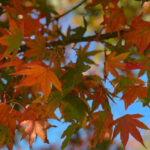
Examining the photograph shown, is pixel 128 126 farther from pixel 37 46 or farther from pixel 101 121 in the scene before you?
pixel 37 46

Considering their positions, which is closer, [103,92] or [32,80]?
[32,80]

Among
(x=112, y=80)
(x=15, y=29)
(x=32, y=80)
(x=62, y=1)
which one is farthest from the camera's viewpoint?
(x=62, y=1)

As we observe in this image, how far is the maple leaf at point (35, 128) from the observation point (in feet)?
2.64

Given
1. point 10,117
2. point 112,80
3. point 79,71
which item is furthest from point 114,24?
point 10,117

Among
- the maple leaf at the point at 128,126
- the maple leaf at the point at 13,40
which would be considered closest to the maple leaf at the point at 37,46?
the maple leaf at the point at 13,40

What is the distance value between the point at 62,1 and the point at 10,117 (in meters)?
1.90

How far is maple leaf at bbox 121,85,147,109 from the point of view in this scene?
30.5 inches

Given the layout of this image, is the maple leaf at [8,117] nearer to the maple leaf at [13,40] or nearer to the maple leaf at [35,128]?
the maple leaf at [35,128]

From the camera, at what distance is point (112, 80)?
0.82 metres

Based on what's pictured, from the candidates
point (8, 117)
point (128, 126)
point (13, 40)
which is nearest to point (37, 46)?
point (13, 40)

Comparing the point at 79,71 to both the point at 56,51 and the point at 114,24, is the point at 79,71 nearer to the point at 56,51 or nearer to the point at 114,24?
the point at 56,51

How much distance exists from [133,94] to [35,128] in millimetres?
319

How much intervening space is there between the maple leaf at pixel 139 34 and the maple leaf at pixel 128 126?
207 mm

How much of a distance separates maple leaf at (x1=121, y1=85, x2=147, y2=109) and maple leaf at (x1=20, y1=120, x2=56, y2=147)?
0.25 metres
